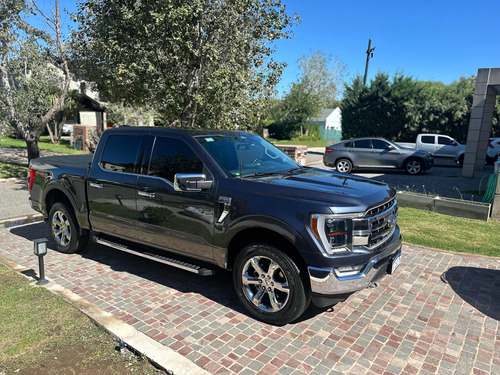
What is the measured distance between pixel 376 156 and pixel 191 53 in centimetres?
1080

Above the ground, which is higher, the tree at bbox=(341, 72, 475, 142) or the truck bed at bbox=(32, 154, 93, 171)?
the tree at bbox=(341, 72, 475, 142)

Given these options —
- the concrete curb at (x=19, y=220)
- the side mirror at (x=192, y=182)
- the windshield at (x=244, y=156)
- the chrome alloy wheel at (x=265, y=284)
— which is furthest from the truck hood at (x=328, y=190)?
the concrete curb at (x=19, y=220)

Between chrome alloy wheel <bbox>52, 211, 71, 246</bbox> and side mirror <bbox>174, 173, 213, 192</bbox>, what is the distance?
2.84m

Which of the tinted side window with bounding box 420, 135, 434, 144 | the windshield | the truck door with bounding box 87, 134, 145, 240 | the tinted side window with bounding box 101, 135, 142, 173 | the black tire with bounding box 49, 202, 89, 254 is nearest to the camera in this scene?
the windshield

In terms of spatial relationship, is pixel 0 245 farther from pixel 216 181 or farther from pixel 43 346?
pixel 216 181

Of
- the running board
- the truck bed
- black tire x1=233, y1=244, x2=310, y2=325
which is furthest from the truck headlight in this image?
the truck bed

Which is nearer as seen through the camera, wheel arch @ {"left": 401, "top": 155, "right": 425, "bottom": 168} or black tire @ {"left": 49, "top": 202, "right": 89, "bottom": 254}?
black tire @ {"left": 49, "top": 202, "right": 89, "bottom": 254}

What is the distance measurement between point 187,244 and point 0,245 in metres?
4.11

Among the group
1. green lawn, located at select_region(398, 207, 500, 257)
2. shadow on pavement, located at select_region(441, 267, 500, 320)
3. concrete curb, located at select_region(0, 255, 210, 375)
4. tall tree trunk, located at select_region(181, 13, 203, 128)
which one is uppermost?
tall tree trunk, located at select_region(181, 13, 203, 128)

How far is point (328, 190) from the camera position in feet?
11.7

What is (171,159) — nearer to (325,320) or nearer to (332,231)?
(332,231)

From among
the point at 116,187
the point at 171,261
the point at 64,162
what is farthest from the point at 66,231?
the point at 171,261

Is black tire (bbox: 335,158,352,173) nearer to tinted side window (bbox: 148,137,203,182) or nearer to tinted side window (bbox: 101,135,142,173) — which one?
tinted side window (bbox: 101,135,142,173)

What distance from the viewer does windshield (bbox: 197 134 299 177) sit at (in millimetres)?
4180
